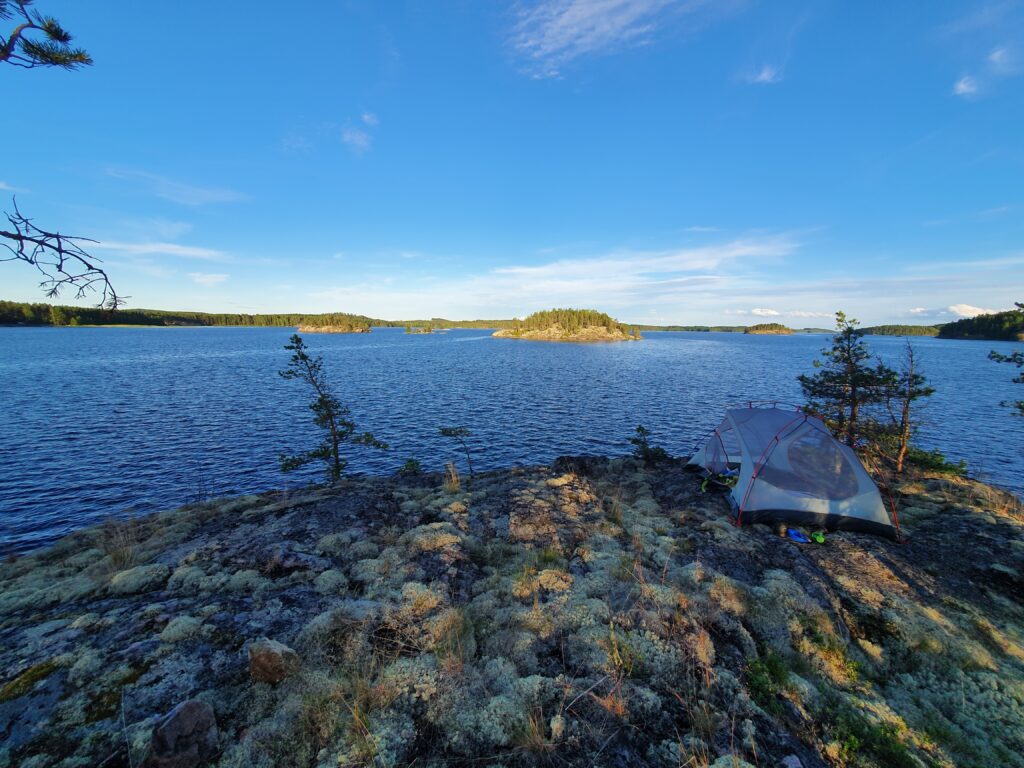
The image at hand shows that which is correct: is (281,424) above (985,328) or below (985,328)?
below

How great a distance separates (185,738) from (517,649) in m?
4.35

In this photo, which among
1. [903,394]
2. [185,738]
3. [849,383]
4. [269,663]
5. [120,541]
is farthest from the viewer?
[849,383]

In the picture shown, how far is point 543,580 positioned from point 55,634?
846cm

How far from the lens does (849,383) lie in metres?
18.7

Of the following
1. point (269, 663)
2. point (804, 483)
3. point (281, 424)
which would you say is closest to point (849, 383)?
point (804, 483)

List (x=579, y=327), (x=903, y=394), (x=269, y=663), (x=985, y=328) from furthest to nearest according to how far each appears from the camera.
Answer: (x=579, y=327) → (x=985, y=328) → (x=903, y=394) → (x=269, y=663)

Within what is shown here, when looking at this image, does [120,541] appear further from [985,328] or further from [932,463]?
[985,328]

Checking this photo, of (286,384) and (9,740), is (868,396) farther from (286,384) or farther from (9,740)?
(286,384)

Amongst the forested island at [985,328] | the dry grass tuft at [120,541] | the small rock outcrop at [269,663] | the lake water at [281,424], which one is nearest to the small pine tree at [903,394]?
the lake water at [281,424]

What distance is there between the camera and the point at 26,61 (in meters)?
5.45

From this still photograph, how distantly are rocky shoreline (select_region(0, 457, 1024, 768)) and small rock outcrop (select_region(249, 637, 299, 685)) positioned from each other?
27 millimetres

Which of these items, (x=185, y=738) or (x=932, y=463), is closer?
(x=185, y=738)

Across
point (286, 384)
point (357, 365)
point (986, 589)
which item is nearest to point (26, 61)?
point (986, 589)

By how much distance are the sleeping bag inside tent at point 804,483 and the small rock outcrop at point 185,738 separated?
13.4 meters
